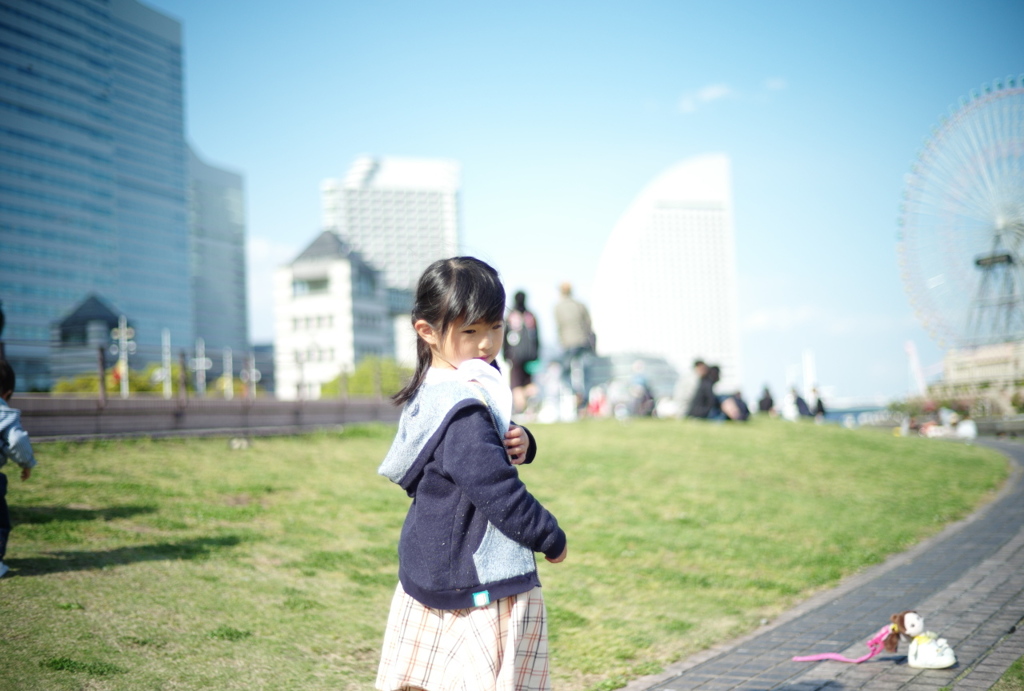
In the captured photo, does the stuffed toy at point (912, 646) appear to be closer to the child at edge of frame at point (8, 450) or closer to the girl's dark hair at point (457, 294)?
the girl's dark hair at point (457, 294)

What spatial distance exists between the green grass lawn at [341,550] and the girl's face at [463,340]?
241 cm

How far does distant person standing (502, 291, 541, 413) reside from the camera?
11680 millimetres

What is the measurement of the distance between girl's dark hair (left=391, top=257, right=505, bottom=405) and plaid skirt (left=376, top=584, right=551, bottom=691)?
83cm

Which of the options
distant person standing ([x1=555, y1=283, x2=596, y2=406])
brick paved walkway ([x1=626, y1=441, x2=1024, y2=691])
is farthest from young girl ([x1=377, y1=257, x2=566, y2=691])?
distant person standing ([x1=555, y1=283, x2=596, y2=406])

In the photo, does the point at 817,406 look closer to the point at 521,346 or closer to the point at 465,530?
the point at 521,346

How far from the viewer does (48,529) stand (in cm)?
616

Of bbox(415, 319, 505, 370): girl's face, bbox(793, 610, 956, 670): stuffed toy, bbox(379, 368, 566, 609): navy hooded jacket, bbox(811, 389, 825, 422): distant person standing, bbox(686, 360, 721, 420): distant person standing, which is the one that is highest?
bbox(415, 319, 505, 370): girl's face

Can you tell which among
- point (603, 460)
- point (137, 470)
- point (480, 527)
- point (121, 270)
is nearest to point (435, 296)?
point (480, 527)

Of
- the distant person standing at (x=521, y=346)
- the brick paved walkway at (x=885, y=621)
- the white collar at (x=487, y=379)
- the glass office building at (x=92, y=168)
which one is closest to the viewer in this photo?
the white collar at (x=487, y=379)

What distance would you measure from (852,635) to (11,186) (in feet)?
433

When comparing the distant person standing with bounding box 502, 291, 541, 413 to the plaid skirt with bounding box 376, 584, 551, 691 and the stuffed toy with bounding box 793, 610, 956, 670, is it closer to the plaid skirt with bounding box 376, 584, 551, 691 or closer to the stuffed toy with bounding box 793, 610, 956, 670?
the stuffed toy with bounding box 793, 610, 956, 670

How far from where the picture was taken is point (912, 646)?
4.18m

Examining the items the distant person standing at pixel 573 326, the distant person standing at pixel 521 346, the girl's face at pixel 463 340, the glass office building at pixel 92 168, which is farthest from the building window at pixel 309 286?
the girl's face at pixel 463 340

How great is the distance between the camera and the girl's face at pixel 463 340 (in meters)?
2.41
